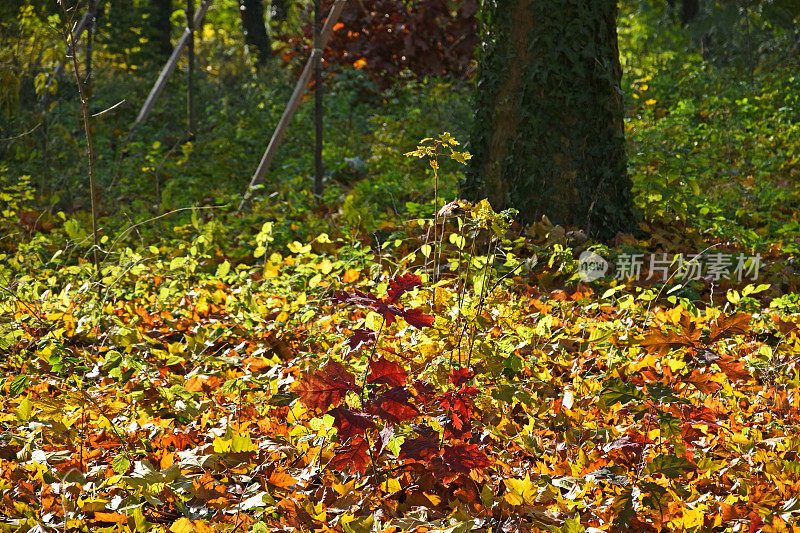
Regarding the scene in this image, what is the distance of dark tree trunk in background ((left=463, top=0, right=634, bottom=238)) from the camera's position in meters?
4.35

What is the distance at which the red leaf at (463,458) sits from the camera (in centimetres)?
200

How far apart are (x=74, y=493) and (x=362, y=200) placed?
366 centimetres

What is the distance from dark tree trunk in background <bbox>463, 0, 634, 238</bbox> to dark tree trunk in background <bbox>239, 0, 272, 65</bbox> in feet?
27.9

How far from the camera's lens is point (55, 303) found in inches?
140

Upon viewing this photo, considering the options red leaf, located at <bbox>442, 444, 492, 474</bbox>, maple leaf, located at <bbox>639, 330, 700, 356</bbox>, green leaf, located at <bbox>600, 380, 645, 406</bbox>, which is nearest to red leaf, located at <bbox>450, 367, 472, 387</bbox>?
red leaf, located at <bbox>442, 444, 492, 474</bbox>

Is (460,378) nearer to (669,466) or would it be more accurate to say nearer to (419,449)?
(419,449)

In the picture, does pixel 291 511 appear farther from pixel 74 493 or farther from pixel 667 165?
pixel 667 165

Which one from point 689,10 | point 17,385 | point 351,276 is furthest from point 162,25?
point 689,10

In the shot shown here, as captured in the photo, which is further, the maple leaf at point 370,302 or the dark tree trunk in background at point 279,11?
the dark tree trunk in background at point 279,11

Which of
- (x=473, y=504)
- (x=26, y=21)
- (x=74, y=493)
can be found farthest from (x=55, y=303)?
(x=26, y=21)

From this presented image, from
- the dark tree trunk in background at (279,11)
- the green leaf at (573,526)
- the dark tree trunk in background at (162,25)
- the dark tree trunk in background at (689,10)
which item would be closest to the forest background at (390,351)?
the green leaf at (573,526)

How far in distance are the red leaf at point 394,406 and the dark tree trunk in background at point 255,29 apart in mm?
11152

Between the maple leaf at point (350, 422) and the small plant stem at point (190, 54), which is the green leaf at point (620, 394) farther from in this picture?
the small plant stem at point (190, 54)

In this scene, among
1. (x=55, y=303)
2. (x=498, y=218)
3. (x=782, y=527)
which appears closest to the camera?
(x=782, y=527)
